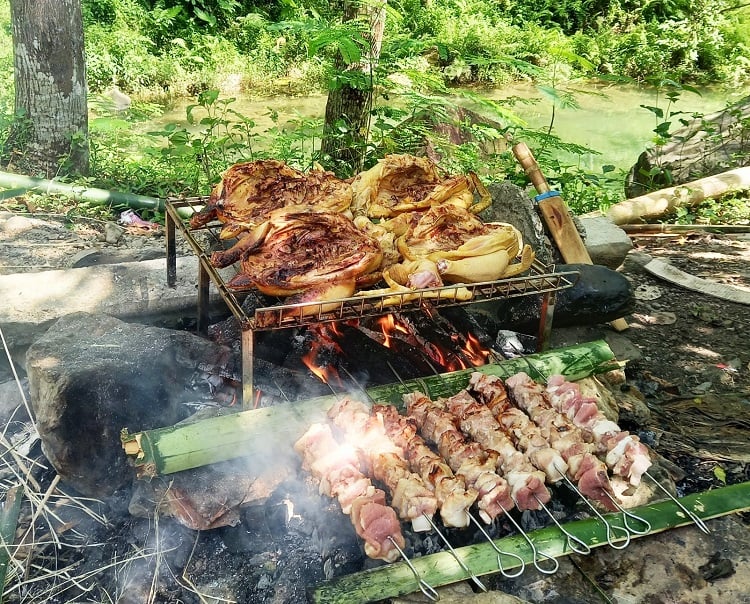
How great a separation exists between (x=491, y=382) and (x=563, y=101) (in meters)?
4.31

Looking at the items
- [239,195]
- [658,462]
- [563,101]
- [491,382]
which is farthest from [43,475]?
[563,101]

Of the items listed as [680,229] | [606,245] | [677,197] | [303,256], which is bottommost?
[680,229]

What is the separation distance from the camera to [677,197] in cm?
877

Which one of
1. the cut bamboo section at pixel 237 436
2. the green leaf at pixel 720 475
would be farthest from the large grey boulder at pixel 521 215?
the green leaf at pixel 720 475

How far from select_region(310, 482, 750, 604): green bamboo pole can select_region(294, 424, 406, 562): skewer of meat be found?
0.10 m

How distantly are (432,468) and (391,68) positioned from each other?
229 inches

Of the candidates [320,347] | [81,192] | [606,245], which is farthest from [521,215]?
[81,192]

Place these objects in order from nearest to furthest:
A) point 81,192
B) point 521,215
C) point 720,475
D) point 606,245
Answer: point 720,475, point 521,215, point 606,245, point 81,192

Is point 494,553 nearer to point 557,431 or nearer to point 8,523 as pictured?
point 557,431

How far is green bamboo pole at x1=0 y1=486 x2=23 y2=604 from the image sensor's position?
10.9ft

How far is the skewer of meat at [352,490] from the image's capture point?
10.1 feet

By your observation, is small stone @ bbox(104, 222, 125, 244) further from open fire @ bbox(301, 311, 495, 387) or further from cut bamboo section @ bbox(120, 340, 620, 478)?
cut bamboo section @ bbox(120, 340, 620, 478)

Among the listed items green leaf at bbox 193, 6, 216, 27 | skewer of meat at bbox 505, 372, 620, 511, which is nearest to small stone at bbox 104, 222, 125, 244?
skewer of meat at bbox 505, 372, 620, 511

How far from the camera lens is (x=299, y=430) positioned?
11.8ft
